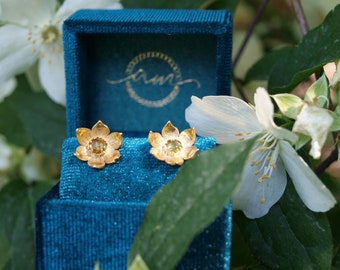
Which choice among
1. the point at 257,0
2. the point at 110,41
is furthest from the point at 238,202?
the point at 257,0

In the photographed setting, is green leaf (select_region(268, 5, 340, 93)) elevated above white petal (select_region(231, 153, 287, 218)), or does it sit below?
above

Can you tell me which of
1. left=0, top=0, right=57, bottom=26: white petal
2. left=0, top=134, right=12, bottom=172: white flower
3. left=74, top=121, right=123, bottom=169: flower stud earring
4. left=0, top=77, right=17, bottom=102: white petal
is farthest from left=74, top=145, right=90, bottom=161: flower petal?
left=0, top=134, right=12, bottom=172: white flower

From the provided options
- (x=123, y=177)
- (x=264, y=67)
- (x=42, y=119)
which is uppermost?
(x=123, y=177)

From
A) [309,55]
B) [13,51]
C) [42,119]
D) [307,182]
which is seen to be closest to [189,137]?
[307,182]

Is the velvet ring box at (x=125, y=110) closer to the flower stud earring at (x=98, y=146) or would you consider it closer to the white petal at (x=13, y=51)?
the flower stud earring at (x=98, y=146)

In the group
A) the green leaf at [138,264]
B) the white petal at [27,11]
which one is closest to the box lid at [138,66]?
the white petal at [27,11]

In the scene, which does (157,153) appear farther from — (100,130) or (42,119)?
(42,119)

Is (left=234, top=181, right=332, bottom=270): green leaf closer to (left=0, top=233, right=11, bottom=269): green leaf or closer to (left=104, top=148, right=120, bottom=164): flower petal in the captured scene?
(left=104, top=148, right=120, bottom=164): flower petal
